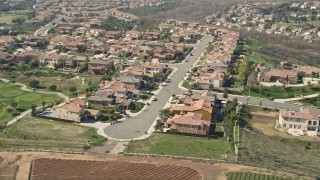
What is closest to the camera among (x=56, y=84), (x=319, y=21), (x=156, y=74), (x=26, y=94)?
(x=26, y=94)

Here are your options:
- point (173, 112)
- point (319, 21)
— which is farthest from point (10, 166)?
point (319, 21)

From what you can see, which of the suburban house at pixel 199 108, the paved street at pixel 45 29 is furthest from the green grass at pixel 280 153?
the paved street at pixel 45 29

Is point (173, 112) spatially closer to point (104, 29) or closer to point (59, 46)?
point (59, 46)

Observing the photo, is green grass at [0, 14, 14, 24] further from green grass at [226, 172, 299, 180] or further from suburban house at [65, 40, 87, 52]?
green grass at [226, 172, 299, 180]

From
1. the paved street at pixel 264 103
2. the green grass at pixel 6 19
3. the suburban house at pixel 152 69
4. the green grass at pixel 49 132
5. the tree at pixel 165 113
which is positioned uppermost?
the green grass at pixel 6 19

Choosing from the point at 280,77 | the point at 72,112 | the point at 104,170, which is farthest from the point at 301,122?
the point at 72,112

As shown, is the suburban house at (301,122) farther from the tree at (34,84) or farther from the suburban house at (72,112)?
the tree at (34,84)
